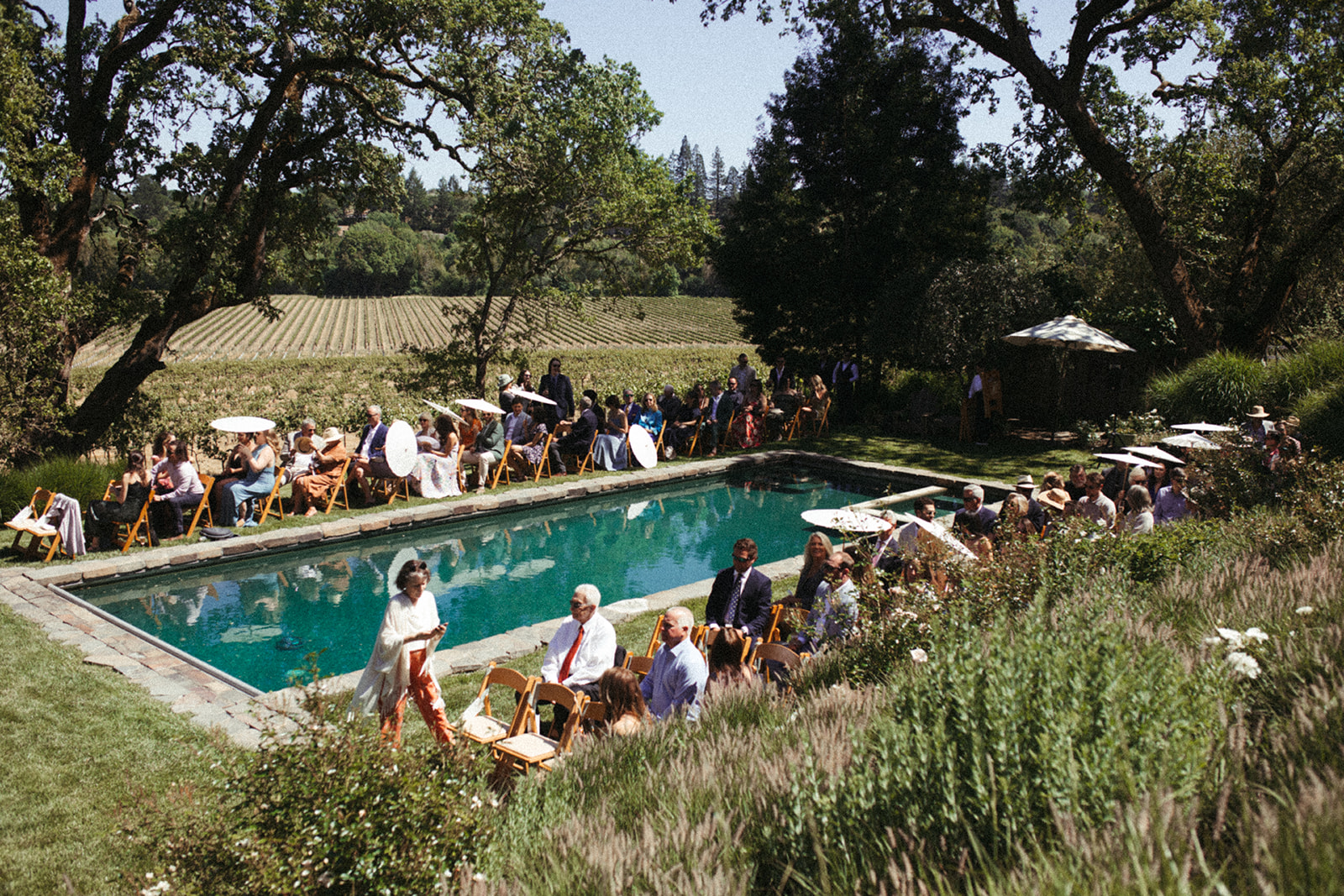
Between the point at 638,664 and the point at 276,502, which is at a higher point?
the point at 638,664

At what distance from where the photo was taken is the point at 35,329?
1161 cm

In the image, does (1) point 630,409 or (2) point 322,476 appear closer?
(2) point 322,476

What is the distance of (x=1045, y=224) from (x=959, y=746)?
141 metres

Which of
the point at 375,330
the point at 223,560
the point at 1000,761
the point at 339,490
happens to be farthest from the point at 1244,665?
the point at 375,330

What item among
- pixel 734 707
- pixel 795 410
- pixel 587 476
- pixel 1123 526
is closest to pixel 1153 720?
pixel 734 707

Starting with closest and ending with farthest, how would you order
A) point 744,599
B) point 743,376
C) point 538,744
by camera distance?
point 538,744
point 744,599
point 743,376

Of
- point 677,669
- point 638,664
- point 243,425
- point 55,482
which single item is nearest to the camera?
point 677,669

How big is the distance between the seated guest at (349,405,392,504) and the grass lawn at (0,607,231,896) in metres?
5.59

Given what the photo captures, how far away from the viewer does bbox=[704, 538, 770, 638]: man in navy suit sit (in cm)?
650

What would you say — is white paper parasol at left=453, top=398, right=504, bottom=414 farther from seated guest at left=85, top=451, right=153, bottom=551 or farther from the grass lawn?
the grass lawn

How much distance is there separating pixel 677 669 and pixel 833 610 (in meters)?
1.12

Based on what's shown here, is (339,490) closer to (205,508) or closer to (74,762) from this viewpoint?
(205,508)

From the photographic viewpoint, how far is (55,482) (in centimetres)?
1077

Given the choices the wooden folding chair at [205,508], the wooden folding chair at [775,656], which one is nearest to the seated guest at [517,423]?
the wooden folding chair at [205,508]
